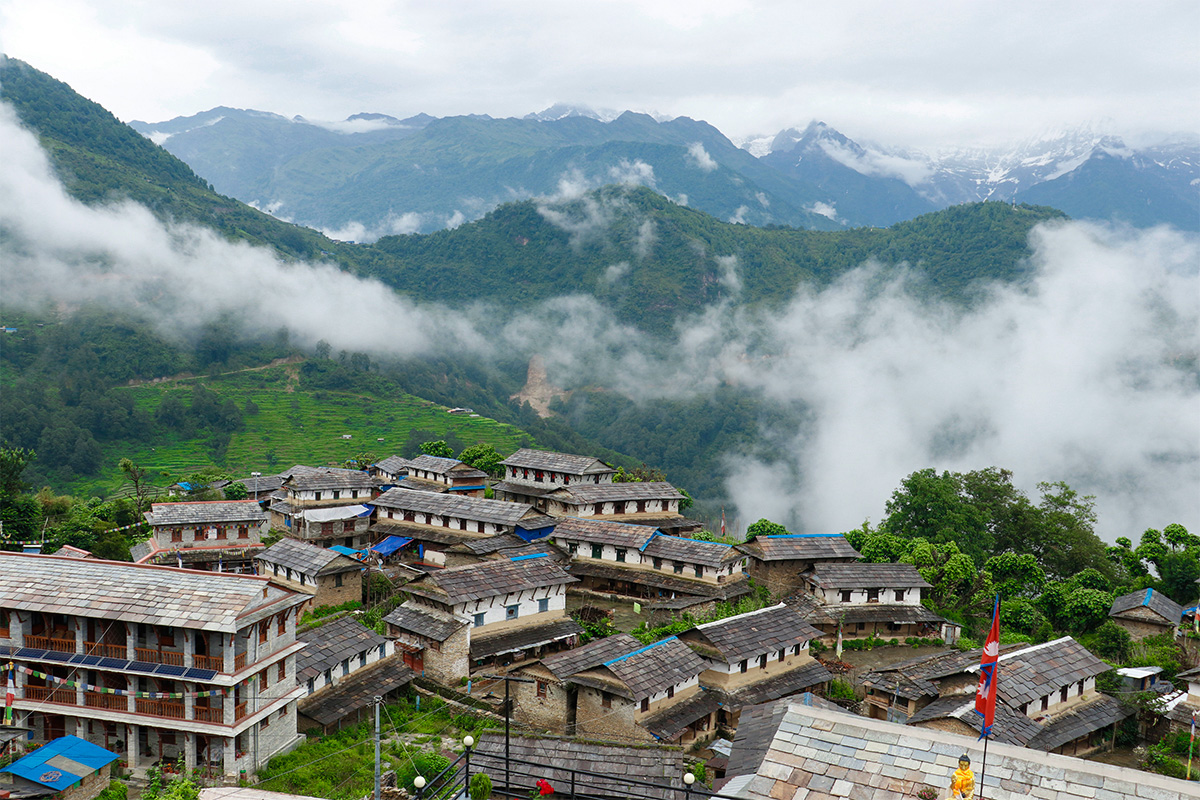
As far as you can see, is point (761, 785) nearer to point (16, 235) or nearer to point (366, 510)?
point (366, 510)

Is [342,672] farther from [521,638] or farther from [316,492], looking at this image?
[316,492]

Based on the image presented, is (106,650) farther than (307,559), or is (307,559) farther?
(307,559)

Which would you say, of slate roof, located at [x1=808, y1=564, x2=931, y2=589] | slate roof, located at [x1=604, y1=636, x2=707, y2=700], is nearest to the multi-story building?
slate roof, located at [x1=604, y1=636, x2=707, y2=700]

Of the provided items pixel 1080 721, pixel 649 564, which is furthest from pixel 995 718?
pixel 649 564

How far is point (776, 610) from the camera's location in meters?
46.7

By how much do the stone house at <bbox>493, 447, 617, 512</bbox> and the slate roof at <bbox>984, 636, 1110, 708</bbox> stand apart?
40.8 metres

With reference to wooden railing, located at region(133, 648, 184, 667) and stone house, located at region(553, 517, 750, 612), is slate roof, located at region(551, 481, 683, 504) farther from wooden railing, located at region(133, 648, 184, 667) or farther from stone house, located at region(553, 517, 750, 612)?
wooden railing, located at region(133, 648, 184, 667)

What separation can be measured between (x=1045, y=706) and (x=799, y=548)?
21.1 m

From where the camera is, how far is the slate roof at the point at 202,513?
59438 mm

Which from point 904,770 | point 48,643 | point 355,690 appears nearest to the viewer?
point 904,770

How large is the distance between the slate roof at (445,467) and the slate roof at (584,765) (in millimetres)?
50816

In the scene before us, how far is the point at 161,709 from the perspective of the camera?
3173 cm

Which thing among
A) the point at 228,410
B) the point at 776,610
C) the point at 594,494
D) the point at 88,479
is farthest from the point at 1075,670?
the point at 228,410

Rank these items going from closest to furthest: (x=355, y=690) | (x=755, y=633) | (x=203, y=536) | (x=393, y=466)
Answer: (x=355, y=690)
(x=755, y=633)
(x=203, y=536)
(x=393, y=466)
